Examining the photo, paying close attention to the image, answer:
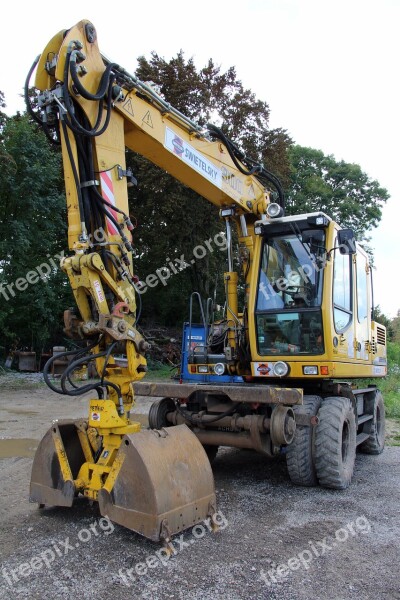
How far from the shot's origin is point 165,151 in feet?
17.4

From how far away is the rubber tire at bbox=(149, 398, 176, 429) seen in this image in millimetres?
5984

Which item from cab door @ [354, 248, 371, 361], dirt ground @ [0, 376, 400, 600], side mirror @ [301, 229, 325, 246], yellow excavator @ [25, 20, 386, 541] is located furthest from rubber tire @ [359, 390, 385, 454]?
side mirror @ [301, 229, 325, 246]

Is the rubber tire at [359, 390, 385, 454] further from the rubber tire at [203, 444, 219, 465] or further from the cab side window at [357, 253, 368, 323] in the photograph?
the rubber tire at [203, 444, 219, 465]

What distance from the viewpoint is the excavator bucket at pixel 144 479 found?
3.65 meters

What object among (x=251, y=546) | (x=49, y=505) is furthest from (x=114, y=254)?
(x=251, y=546)

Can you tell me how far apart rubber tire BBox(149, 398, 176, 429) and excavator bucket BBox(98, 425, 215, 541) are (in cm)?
186

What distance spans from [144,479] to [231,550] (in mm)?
864

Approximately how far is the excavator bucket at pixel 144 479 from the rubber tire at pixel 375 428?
4.32 meters

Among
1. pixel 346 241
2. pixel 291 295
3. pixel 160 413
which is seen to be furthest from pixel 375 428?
pixel 160 413

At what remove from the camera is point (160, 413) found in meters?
6.02

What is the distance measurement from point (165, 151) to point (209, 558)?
3.68 m

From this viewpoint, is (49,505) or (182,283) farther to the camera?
(182,283)

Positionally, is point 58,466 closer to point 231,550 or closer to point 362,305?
point 231,550

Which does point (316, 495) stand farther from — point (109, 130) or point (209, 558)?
point (109, 130)
